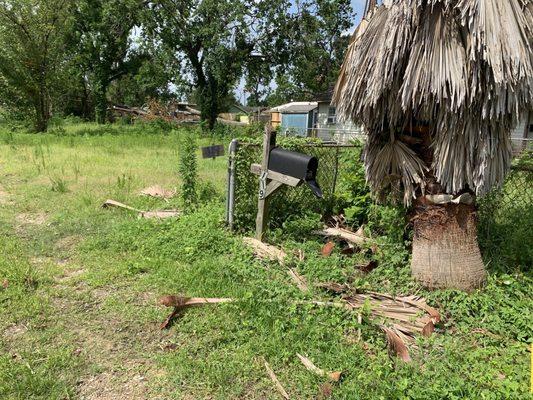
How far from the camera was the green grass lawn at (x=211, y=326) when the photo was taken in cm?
259

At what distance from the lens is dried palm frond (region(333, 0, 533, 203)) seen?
9.69ft

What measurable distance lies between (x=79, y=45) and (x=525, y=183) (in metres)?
29.0

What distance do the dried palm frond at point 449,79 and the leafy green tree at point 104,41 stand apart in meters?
23.0

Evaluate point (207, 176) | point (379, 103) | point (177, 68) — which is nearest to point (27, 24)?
point (177, 68)

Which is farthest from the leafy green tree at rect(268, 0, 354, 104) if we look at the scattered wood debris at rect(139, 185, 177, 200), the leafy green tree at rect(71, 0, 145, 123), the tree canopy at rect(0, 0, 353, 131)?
the scattered wood debris at rect(139, 185, 177, 200)

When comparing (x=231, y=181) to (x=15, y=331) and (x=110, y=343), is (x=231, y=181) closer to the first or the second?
(x=110, y=343)

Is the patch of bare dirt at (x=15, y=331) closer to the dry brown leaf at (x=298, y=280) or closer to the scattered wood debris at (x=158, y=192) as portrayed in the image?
the dry brown leaf at (x=298, y=280)

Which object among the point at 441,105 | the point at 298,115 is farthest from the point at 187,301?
the point at 298,115

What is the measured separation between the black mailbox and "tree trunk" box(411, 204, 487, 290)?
108 centimetres

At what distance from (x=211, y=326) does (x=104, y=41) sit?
28480mm

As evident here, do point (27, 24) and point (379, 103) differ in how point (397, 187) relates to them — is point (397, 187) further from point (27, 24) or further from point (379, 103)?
point (27, 24)

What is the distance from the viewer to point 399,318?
3262mm

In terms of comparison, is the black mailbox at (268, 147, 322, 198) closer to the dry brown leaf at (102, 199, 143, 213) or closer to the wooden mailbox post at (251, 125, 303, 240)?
the wooden mailbox post at (251, 125, 303, 240)

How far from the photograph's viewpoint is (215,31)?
22.8 meters
